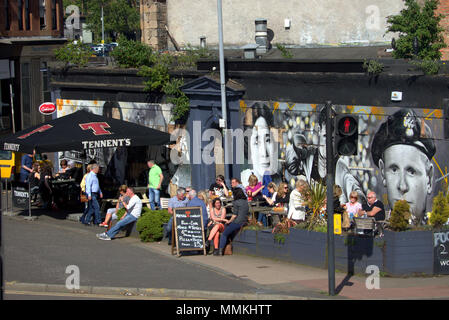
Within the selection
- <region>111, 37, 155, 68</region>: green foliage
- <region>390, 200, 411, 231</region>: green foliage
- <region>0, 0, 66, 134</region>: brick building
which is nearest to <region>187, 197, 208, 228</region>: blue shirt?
<region>390, 200, 411, 231</region>: green foliage

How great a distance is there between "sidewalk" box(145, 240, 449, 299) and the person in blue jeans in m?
0.41

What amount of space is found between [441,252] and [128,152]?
13279mm

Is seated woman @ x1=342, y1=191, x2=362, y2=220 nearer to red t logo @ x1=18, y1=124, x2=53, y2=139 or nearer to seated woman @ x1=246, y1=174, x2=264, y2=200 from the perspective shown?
seated woman @ x1=246, y1=174, x2=264, y2=200

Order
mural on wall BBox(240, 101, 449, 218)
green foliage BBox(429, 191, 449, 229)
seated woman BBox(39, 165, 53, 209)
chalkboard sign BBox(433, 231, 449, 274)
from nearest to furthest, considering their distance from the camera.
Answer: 1. chalkboard sign BBox(433, 231, 449, 274)
2. green foliage BBox(429, 191, 449, 229)
3. mural on wall BBox(240, 101, 449, 218)
4. seated woman BBox(39, 165, 53, 209)

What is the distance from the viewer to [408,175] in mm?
17922

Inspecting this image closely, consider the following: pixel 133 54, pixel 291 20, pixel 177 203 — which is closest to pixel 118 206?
pixel 177 203

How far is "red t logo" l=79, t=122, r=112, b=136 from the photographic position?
68.9 ft

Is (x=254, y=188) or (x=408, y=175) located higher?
(x=408, y=175)

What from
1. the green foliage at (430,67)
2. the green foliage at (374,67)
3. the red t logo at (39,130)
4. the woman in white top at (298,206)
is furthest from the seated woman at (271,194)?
the red t logo at (39,130)

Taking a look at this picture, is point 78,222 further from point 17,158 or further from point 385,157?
point 385,157

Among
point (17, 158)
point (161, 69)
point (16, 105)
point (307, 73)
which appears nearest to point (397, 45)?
point (307, 73)

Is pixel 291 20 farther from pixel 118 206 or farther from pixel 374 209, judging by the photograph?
pixel 374 209

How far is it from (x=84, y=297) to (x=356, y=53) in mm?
15245

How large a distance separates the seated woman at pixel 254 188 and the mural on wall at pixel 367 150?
1097 millimetres
